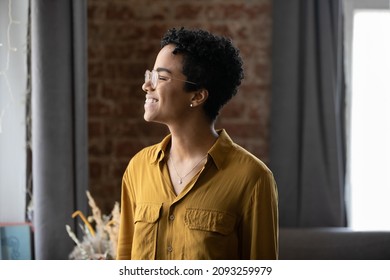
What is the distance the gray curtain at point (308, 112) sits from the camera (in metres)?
2.45

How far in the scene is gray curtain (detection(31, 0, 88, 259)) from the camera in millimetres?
2211

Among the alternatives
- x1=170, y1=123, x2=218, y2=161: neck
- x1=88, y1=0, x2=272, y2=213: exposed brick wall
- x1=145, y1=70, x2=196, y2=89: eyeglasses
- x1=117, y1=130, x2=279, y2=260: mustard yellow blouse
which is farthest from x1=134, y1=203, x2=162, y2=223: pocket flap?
x1=88, y1=0, x2=272, y2=213: exposed brick wall

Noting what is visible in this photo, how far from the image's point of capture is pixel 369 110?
2.49 m

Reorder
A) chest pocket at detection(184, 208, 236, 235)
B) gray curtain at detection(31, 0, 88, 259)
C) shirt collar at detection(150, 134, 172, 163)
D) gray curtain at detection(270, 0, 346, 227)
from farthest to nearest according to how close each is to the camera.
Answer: gray curtain at detection(270, 0, 346, 227)
gray curtain at detection(31, 0, 88, 259)
shirt collar at detection(150, 134, 172, 163)
chest pocket at detection(184, 208, 236, 235)

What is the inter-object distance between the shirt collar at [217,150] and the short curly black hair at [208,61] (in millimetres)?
58

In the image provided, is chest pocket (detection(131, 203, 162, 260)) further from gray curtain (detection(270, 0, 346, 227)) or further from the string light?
gray curtain (detection(270, 0, 346, 227))

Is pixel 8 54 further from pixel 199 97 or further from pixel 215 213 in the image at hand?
pixel 215 213

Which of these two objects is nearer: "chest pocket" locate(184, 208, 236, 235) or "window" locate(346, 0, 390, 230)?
"chest pocket" locate(184, 208, 236, 235)

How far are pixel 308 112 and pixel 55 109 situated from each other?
997 millimetres

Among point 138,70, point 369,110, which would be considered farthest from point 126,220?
point 369,110

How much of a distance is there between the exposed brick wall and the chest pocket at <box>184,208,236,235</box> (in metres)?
1.48

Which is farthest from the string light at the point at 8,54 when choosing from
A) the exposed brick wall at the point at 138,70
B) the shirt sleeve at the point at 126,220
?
the shirt sleeve at the point at 126,220

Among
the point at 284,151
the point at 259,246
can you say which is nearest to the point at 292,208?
the point at 284,151
